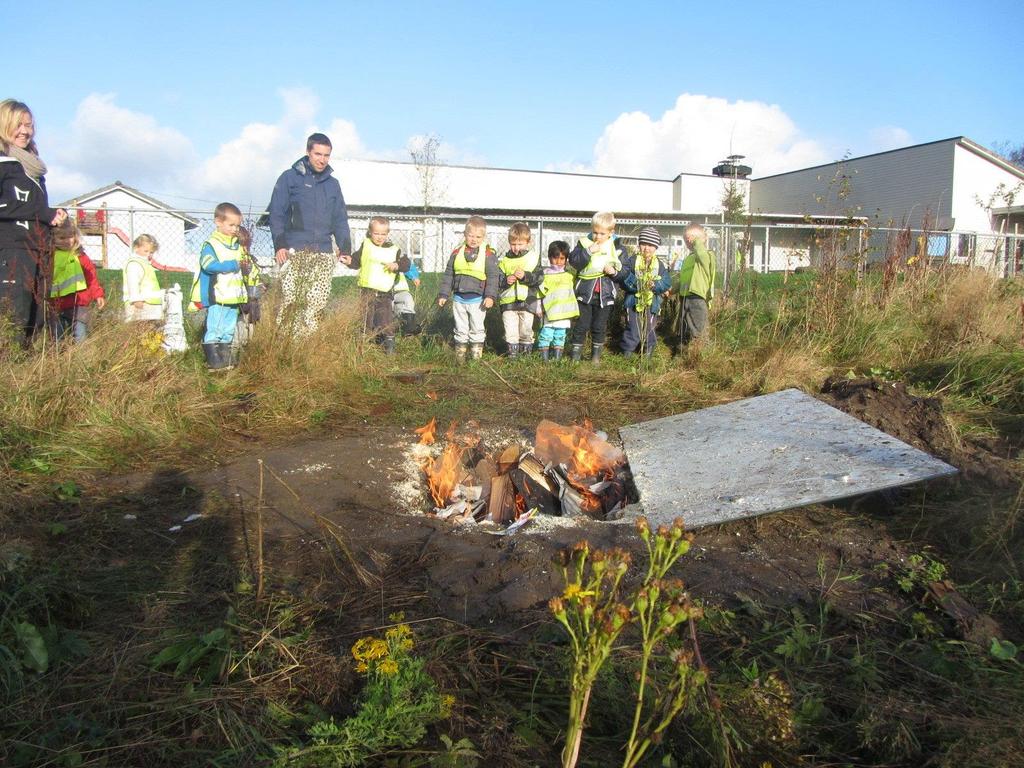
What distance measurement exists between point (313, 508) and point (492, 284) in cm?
445

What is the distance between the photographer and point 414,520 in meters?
3.76

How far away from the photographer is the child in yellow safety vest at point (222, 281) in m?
6.68

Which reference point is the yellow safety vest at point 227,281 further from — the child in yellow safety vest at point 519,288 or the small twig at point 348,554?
the small twig at point 348,554

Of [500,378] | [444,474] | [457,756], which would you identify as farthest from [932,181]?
[457,756]

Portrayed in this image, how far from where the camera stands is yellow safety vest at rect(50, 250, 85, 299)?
21.8 feet

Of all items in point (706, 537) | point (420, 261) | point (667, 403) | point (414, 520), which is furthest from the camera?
point (420, 261)

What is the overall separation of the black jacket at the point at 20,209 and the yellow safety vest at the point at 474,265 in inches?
151

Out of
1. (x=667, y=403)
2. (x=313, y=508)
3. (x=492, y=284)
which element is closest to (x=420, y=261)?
(x=492, y=284)

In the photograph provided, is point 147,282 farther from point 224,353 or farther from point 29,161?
point 29,161

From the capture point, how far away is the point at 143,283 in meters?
7.65

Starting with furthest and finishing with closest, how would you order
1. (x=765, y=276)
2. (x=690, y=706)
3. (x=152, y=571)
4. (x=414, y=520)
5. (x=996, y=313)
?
(x=765, y=276) → (x=996, y=313) → (x=414, y=520) → (x=152, y=571) → (x=690, y=706)

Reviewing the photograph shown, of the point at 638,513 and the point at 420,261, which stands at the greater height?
the point at 420,261

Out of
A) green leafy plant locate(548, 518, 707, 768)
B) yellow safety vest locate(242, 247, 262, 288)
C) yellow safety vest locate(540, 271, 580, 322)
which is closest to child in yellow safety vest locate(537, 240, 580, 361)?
yellow safety vest locate(540, 271, 580, 322)

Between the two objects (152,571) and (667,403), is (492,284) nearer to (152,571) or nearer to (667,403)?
(667,403)
